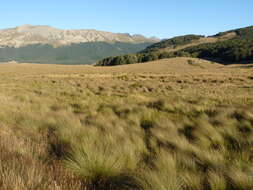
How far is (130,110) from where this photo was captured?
22.3 ft

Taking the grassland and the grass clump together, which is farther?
the grass clump

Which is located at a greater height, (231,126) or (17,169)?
(17,169)

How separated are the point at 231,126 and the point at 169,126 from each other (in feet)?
4.00

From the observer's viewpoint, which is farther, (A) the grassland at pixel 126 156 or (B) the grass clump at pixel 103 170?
(B) the grass clump at pixel 103 170

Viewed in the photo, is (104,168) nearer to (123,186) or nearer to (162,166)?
(123,186)

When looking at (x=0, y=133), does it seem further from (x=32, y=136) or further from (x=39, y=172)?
(x=39, y=172)

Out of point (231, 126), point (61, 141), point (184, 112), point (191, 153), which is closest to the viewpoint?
point (191, 153)

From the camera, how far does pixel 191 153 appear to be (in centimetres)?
337

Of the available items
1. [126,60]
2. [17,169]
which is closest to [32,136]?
[17,169]

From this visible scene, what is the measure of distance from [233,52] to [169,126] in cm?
9931

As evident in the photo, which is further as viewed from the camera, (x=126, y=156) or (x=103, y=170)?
(x=126, y=156)

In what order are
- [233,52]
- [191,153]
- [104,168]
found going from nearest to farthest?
[104,168] < [191,153] < [233,52]

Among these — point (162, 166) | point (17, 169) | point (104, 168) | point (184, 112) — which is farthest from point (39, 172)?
point (184, 112)

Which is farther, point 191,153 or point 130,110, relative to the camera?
point 130,110
